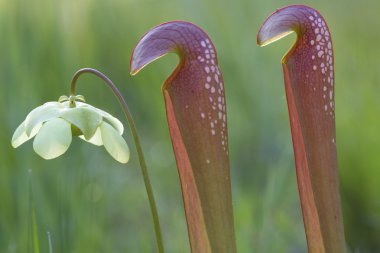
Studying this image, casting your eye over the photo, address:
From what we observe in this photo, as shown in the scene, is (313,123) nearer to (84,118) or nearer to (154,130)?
(84,118)

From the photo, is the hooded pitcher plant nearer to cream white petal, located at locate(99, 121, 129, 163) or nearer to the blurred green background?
cream white petal, located at locate(99, 121, 129, 163)

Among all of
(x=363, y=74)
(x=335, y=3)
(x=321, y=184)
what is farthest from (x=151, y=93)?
(x=321, y=184)

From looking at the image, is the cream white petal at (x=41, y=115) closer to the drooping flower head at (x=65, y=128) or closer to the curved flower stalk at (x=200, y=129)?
the drooping flower head at (x=65, y=128)

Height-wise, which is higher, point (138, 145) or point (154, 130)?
point (138, 145)

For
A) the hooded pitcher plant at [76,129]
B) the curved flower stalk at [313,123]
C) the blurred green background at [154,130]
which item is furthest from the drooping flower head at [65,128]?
the blurred green background at [154,130]

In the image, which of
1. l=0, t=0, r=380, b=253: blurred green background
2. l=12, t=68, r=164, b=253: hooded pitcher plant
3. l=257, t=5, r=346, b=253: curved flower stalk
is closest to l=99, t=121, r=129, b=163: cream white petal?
l=12, t=68, r=164, b=253: hooded pitcher plant

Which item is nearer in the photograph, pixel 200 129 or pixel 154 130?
pixel 200 129

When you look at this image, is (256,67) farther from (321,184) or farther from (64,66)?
(321,184)

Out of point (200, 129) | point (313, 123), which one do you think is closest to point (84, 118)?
point (200, 129)
